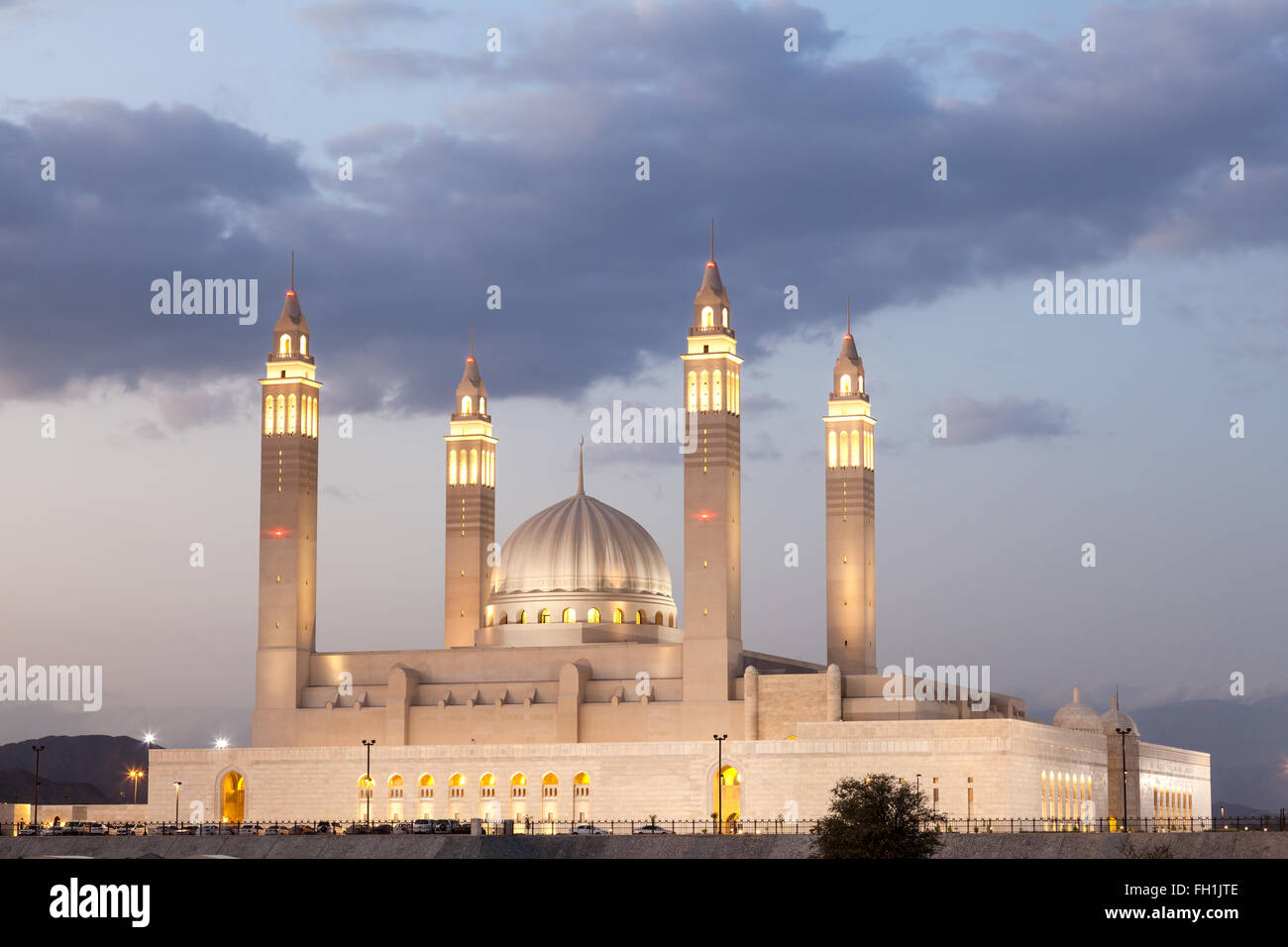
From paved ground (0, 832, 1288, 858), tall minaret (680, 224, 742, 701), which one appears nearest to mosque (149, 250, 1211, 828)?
tall minaret (680, 224, 742, 701)

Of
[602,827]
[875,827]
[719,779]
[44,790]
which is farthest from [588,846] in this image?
[44,790]

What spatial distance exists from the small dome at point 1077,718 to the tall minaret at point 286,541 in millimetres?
39732

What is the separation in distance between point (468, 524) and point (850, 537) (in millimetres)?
21895

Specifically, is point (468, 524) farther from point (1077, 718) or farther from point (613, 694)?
point (1077, 718)

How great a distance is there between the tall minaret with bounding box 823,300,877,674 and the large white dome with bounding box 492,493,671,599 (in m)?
11.1

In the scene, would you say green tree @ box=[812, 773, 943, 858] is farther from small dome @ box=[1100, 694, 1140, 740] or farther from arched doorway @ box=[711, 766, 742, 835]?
small dome @ box=[1100, 694, 1140, 740]

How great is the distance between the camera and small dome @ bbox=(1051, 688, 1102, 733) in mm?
107562

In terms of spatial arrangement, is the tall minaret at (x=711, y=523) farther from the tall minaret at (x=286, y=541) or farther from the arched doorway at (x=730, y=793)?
the tall minaret at (x=286, y=541)

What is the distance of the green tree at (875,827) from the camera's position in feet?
218

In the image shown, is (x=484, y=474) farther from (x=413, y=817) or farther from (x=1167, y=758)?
(x=1167, y=758)
